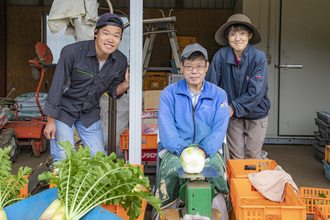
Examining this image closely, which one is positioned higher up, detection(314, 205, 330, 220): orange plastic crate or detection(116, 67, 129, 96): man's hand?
detection(116, 67, 129, 96): man's hand

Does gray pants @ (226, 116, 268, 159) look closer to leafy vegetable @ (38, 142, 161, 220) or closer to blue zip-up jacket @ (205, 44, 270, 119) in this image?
blue zip-up jacket @ (205, 44, 270, 119)

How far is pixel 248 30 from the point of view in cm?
395

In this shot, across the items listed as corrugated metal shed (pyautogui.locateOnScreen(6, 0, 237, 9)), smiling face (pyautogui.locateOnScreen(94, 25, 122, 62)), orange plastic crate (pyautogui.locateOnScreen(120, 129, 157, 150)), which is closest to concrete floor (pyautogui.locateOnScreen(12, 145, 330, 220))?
orange plastic crate (pyautogui.locateOnScreen(120, 129, 157, 150))

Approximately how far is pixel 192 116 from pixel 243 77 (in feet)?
3.11

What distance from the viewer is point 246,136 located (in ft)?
14.2

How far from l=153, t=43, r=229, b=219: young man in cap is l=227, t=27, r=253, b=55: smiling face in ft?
2.09

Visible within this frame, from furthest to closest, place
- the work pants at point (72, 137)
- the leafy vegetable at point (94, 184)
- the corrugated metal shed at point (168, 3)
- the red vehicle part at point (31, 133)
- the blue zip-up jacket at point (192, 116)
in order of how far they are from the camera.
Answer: the corrugated metal shed at point (168, 3) → the red vehicle part at point (31, 133) → the work pants at point (72, 137) → the blue zip-up jacket at point (192, 116) → the leafy vegetable at point (94, 184)

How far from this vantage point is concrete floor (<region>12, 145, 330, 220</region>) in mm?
5375

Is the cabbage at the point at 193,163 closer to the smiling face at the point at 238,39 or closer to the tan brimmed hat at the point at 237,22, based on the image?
the smiling face at the point at 238,39

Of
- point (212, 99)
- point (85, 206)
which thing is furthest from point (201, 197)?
point (212, 99)

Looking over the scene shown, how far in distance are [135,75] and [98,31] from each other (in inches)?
23.1

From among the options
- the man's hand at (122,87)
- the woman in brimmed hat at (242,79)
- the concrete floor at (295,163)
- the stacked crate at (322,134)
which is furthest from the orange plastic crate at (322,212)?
the stacked crate at (322,134)

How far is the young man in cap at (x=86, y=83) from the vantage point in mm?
3645

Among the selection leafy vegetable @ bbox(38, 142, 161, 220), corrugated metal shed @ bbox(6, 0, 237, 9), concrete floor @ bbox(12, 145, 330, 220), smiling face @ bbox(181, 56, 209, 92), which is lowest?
concrete floor @ bbox(12, 145, 330, 220)
